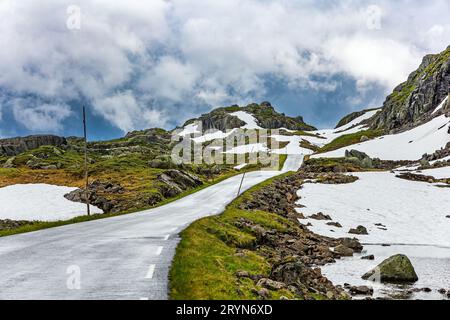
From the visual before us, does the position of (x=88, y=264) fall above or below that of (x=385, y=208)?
above

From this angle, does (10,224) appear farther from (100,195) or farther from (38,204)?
(100,195)

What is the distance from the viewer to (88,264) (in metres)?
15.3

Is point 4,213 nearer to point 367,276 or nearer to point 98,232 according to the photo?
point 98,232

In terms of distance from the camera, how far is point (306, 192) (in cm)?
5778

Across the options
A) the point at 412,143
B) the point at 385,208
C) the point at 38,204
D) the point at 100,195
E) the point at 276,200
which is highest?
the point at 412,143

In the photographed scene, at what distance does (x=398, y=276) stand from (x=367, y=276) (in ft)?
5.43

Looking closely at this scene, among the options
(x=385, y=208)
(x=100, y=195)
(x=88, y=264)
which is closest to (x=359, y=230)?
(x=385, y=208)

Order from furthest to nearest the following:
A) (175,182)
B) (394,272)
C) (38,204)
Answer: (175,182) → (38,204) → (394,272)

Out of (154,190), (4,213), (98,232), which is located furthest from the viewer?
(154,190)

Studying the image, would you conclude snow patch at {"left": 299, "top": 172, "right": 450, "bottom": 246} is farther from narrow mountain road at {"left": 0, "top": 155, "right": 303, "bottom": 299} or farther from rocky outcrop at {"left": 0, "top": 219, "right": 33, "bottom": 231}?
rocky outcrop at {"left": 0, "top": 219, "right": 33, "bottom": 231}

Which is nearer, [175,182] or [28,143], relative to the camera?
[175,182]

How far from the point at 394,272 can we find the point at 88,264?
16.6 metres

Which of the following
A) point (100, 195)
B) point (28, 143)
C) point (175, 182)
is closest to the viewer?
point (100, 195)

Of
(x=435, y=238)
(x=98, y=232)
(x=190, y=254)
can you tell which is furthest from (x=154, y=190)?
(x=190, y=254)
